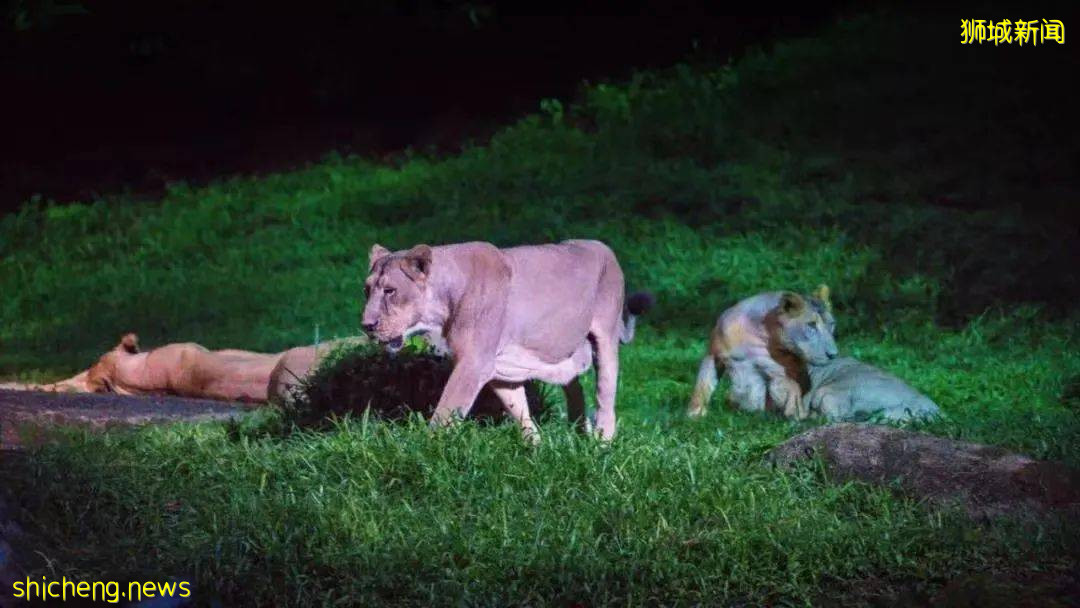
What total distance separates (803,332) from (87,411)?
4.25m

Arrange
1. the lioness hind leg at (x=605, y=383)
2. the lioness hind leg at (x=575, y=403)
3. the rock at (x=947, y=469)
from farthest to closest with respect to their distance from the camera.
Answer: the lioness hind leg at (x=575, y=403) < the lioness hind leg at (x=605, y=383) < the rock at (x=947, y=469)

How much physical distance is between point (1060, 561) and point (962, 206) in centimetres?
1041

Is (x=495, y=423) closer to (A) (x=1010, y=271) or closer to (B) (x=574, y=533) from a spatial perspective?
(B) (x=574, y=533)

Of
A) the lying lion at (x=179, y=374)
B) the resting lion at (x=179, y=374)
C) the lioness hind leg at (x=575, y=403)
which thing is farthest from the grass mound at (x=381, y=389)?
the resting lion at (x=179, y=374)

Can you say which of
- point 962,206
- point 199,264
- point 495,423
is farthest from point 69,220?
point 495,423

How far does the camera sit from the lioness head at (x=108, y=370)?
39.6 ft

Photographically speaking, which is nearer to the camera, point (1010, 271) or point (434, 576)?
point (434, 576)

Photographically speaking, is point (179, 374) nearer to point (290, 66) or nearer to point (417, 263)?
point (417, 263)

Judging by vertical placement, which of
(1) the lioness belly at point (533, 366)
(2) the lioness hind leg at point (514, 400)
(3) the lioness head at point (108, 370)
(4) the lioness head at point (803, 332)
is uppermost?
(1) the lioness belly at point (533, 366)

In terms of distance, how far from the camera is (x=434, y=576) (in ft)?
18.4

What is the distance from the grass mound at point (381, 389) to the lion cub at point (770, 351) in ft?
6.31

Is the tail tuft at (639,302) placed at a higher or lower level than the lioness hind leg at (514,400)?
higher

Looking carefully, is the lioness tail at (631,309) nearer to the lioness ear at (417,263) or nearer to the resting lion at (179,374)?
the lioness ear at (417,263)

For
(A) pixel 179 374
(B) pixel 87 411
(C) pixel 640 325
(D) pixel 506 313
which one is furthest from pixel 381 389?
(C) pixel 640 325
